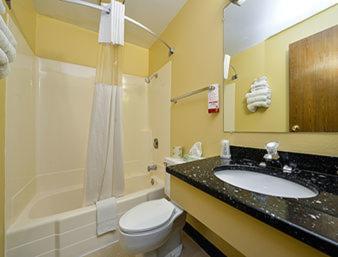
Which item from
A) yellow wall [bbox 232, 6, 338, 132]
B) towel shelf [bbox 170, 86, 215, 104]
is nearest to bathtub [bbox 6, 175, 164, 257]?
towel shelf [bbox 170, 86, 215, 104]

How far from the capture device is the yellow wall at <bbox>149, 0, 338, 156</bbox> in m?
1.09

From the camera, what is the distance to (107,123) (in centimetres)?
128

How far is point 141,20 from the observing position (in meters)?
1.85

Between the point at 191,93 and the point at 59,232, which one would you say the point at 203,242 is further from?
the point at 191,93

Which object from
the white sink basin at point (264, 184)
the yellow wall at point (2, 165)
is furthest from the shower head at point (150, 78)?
the white sink basin at point (264, 184)

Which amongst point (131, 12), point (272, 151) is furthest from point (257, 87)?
point (131, 12)

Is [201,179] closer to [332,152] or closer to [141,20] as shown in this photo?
[332,152]

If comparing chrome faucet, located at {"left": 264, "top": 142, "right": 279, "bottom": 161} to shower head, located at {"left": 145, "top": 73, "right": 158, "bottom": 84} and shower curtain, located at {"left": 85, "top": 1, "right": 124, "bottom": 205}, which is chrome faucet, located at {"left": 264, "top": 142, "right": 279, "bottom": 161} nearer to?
shower curtain, located at {"left": 85, "top": 1, "right": 124, "bottom": 205}

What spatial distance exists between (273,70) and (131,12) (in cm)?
156

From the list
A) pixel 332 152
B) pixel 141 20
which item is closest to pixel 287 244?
pixel 332 152

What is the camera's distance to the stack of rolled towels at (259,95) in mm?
954

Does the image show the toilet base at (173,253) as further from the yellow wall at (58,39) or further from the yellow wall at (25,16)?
the yellow wall at (58,39)

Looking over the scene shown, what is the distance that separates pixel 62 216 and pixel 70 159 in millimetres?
915

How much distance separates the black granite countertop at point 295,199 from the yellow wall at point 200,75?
11cm
